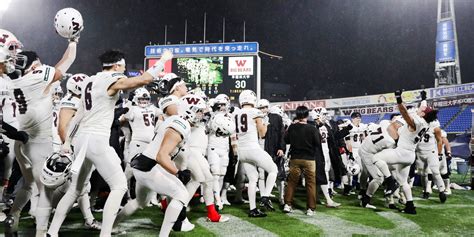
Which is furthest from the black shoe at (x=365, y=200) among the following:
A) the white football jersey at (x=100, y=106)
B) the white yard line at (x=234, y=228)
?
the white football jersey at (x=100, y=106)

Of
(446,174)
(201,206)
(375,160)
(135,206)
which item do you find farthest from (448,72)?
(135,206)

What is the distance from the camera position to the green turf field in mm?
5578

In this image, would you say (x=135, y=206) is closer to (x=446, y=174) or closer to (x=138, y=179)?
(x=138, y=179)

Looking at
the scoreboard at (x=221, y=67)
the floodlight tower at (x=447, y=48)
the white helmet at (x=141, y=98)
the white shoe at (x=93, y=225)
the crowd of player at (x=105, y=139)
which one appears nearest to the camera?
the crowd of player at (x=105, y=139)

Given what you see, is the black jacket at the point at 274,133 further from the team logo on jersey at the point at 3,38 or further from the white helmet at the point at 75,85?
the team logo on jersey at the point at 3,38

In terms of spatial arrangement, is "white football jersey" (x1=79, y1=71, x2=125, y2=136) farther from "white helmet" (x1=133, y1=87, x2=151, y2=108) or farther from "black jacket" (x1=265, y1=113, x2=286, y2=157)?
"black jacket" (x1=265, y1=113, x2=286, y2=157)

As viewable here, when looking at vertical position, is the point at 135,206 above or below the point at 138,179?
below

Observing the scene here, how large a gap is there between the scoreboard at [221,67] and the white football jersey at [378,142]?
10.5 metres

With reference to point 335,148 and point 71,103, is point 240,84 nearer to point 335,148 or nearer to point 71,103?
point 335,148

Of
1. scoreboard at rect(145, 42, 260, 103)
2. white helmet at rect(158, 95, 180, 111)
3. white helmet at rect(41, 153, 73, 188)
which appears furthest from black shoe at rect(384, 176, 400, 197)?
scoreboard at rect(145, 42, 260, 103)

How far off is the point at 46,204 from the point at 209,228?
2.35 meters

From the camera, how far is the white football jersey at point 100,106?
13.9 feet

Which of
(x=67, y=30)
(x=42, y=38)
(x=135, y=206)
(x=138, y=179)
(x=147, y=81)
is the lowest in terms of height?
(x=135, y=206)

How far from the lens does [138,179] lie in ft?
14.3
